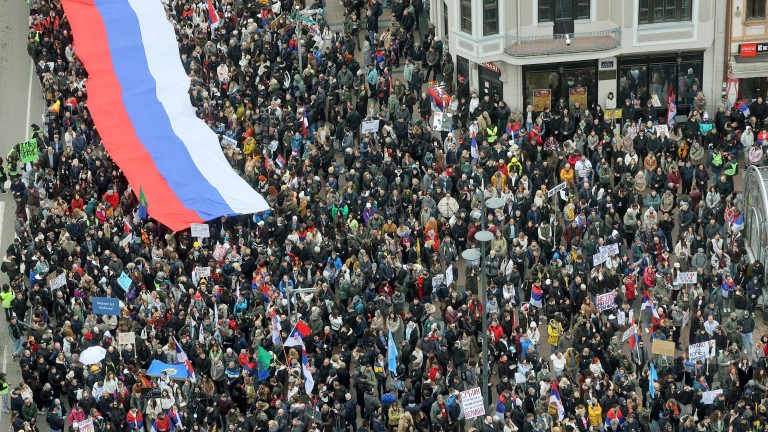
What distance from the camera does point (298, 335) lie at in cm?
4934

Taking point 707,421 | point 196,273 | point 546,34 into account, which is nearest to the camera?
point 707,421

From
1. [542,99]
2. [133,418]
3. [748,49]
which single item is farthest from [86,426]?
Result: [748,49]

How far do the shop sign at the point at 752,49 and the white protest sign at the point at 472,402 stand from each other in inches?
846

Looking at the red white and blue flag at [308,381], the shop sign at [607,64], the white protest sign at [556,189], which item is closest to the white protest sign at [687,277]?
the white protest sign at [556,189]

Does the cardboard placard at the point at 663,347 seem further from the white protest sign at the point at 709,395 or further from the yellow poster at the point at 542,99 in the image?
the yellow poster at the point at 542,99

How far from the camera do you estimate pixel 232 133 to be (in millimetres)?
61844

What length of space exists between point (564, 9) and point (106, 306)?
21328mm

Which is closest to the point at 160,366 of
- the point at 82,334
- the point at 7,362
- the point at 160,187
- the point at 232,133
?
the point at 82,334

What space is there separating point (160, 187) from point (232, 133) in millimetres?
4499

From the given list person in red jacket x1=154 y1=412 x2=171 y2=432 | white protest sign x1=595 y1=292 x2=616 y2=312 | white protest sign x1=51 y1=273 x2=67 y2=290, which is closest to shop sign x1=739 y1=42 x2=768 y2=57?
white protest sign x1=595 y1=292 x2=616 y2=312

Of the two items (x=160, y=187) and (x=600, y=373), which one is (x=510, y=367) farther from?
(x=160, y=187)

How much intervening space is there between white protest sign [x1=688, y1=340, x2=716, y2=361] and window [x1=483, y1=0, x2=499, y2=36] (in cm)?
1934

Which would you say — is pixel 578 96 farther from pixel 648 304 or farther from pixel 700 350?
pixel 700 350

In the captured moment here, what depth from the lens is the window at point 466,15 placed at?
6350 cm
